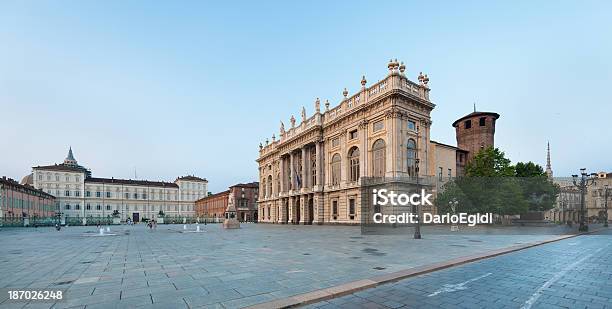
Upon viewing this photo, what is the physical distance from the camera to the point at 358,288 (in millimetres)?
6867

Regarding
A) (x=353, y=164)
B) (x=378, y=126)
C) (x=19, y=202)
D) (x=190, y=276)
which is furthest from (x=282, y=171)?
(x=19, y=202)

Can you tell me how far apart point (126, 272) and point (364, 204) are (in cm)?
2971

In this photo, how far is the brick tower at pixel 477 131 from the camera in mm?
52562

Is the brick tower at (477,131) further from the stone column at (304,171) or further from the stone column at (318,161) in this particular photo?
the stone column at (304,171)

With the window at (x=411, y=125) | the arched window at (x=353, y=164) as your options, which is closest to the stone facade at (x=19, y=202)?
the arched window at (x=353, y=164)

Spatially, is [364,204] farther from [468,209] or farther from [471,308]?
[471,308]

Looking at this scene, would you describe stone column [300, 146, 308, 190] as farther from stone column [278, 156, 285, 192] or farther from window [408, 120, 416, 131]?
window [408, 120, 416, 131]

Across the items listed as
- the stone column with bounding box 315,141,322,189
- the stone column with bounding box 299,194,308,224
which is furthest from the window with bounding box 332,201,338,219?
the stone column with bounding box 299,194,308,224

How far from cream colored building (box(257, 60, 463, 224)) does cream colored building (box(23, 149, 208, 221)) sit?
69.2 meters

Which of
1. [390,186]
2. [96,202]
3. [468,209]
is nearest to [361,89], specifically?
[390,186]

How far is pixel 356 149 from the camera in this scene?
39.5m

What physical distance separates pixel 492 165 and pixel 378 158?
56.6 ft

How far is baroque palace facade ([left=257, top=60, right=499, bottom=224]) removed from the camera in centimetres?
3334

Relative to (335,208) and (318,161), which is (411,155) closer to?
(335,208)
